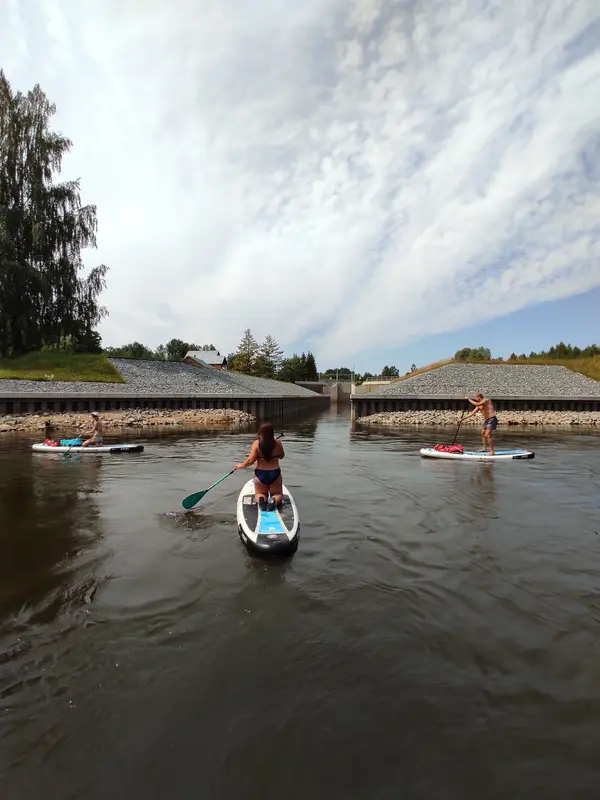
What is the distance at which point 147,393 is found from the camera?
35.3 meters

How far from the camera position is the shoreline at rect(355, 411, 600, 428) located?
35.2 metres

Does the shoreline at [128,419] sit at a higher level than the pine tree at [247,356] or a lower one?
lower

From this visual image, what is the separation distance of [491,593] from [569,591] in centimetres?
113

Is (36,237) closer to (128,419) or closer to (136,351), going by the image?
(128,419)

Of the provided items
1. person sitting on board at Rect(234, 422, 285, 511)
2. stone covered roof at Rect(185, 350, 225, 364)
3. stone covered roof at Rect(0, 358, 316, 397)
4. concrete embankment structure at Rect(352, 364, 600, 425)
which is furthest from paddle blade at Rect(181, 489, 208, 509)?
stone covered roof at Rect(185, 350, 225, 364)

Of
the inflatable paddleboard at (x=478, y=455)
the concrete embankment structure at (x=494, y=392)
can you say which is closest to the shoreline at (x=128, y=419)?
the concrete embankment structure at (x=494, y=392)

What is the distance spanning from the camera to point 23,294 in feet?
127

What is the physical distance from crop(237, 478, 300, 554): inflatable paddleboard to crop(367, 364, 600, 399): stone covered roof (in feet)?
105

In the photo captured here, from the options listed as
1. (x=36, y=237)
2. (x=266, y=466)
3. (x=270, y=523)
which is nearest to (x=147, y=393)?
(x=36, y=237)

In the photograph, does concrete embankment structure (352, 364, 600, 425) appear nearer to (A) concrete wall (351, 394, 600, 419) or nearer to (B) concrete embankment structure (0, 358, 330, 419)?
(A) concrete wall (351, 394, 600, 419)

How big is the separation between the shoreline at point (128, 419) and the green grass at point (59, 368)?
6.85 m

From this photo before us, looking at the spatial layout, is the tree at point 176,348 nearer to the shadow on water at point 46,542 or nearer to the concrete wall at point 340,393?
the concrete wall at point 340,393

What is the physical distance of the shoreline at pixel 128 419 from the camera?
26.7 m

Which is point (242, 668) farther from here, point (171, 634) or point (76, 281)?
point (76, 281)
